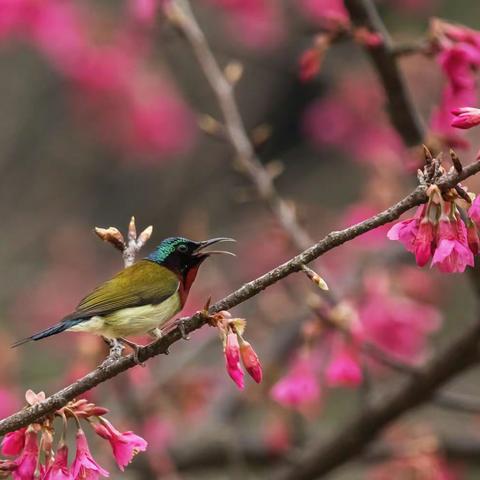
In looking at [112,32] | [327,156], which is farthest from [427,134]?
[327,156]

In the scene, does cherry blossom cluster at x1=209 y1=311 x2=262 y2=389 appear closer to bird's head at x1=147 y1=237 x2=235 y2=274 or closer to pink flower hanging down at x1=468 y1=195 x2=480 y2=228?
pink flower hanging down at x1=468 y1=195 x2=480 y2=228

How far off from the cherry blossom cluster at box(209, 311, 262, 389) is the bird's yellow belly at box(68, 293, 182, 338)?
2.39 feet

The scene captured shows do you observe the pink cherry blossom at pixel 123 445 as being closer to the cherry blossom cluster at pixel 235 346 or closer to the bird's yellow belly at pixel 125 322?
the cherry blossom cluster at pixel 235 346

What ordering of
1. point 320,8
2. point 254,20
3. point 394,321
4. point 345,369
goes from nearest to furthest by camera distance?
point 345,369 < point 394,321 < point 320,8 < point 254,20

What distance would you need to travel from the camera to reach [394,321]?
4.99 meters

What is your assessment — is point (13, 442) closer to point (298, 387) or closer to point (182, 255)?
point (182, 255)

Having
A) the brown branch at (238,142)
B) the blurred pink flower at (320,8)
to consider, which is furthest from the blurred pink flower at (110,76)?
the brown branch at (238,142)

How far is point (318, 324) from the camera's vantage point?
3576 mm

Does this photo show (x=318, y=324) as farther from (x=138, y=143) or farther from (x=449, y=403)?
(x=138, y=143)

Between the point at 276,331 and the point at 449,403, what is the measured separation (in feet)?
5.60

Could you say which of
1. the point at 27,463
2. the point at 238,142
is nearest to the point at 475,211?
the point at 27,463

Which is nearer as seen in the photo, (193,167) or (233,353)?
(233,353)

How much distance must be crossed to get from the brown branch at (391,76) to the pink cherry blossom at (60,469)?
1672mm

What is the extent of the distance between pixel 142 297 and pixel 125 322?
0.10 metres
